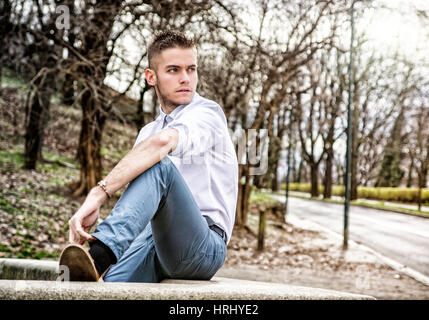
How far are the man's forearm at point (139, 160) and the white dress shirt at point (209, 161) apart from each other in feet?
0.67

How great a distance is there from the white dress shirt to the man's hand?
1.53ft

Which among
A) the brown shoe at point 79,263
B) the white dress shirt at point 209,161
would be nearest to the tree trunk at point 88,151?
the white dress shirt at point 209,161

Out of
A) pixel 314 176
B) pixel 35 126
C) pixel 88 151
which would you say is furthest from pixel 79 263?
pixel 314 176

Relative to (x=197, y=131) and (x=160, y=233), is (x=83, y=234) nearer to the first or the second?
(x=160, y=233)

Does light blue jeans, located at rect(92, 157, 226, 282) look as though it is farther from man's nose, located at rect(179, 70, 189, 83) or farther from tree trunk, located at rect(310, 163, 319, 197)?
tree trunk, located at rect(310, 163, 319, 197)

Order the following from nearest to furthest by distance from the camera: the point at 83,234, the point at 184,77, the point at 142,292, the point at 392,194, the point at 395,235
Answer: the point at 142,292, the point at 83,234, the point at 184,77, the point at 395,235, the point at 392,194

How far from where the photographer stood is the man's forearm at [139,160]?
1921mm

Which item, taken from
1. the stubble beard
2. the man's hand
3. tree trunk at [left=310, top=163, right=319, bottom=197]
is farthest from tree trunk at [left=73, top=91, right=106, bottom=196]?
tree trunk at [left=310, top=163, right=319, bottom=197]

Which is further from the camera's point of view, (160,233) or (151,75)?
(151,75)

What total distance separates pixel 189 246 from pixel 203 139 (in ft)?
1.85

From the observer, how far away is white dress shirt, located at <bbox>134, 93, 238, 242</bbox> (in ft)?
7.43

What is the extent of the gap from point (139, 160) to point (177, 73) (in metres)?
0.82

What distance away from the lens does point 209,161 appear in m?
2.42
